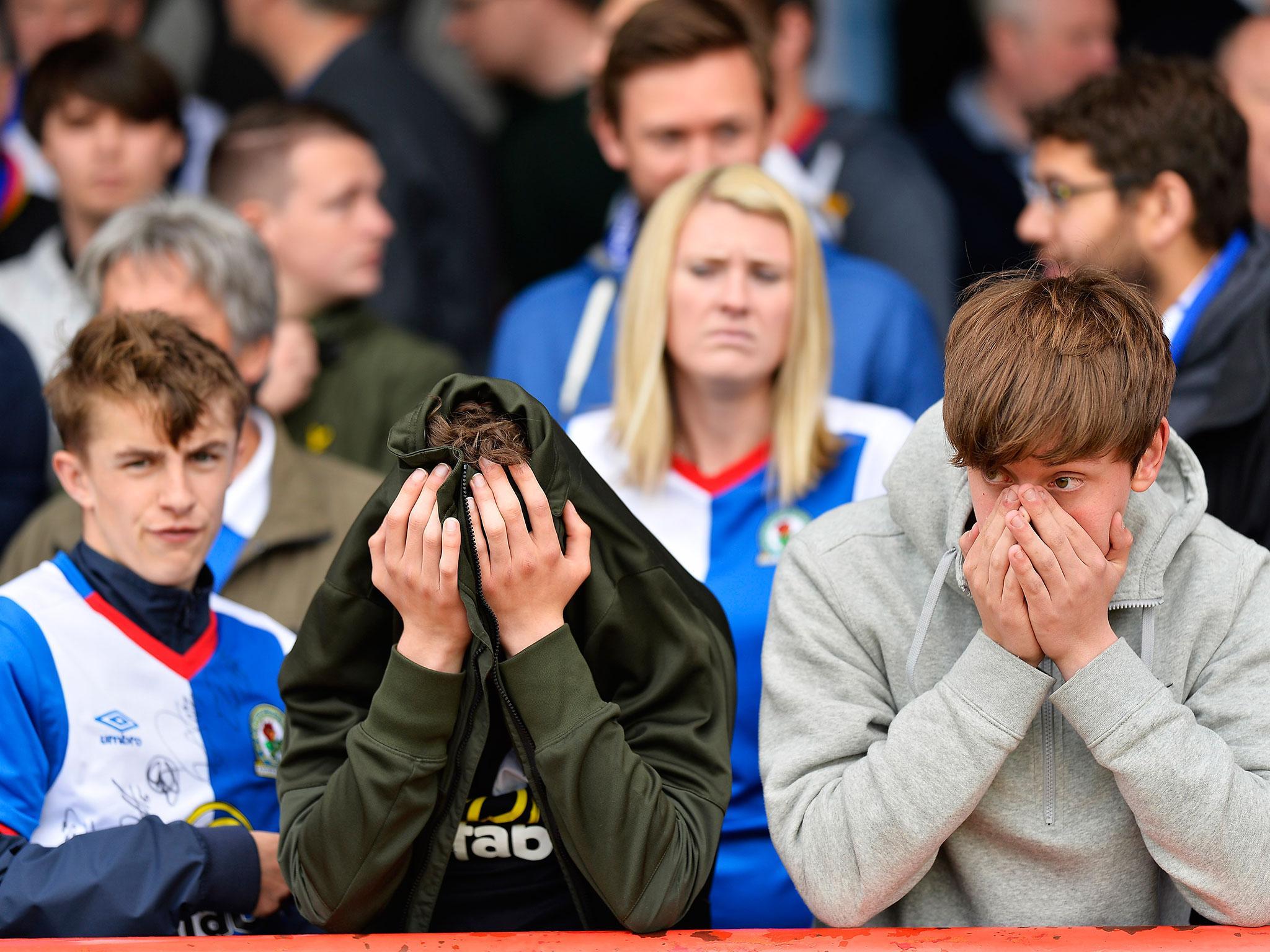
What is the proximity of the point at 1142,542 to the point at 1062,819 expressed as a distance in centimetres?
39

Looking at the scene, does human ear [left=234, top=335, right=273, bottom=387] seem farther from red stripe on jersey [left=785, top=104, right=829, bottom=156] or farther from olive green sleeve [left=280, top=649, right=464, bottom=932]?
red stripe on jersey [left=785, top=104, right=829, bottom=156]

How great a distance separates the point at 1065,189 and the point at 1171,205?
217mm

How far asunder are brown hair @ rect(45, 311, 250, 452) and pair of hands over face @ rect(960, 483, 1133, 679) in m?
1.27

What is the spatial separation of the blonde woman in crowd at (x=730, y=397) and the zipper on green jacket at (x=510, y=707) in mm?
880

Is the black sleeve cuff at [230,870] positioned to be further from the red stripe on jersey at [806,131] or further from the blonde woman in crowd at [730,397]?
the red stripe on jersey at [806,131]

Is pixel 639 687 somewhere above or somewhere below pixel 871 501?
below

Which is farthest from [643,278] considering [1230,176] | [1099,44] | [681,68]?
[1099,44]

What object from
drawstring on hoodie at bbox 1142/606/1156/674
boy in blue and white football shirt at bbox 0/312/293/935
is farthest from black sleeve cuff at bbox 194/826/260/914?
drawstring on hoodie at bbox 1142/606/1156/674

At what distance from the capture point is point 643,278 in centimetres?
310

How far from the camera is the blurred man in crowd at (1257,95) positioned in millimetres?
3895

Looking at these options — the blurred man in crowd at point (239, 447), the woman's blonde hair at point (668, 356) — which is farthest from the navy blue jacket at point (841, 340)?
the blurred man in crowd at point (239, 447)

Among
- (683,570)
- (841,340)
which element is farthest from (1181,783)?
(841,340)

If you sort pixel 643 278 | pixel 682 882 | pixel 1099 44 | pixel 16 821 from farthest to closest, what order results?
pixel 1099 44, pixel 643 278, pixel 16 821, pixel 682 882

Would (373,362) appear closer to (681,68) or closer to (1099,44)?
(681,68)
